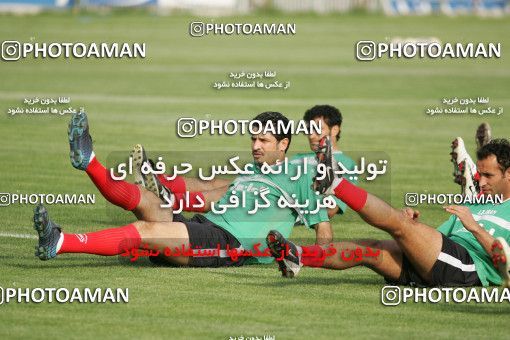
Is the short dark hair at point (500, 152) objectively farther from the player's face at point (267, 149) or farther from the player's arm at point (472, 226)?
the player's face at point (267, 149)

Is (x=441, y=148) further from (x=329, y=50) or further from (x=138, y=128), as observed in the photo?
(x=329, y=50)

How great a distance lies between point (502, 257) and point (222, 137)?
Result: 17.5 metres

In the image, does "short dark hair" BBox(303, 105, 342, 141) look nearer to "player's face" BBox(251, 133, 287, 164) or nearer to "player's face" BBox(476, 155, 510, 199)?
"player's face" BBox(251, 133, 287, 164)

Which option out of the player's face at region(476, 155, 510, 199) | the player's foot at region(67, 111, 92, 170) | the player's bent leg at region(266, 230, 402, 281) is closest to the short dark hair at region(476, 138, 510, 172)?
the player's face at region(476, 155, 510, 199)

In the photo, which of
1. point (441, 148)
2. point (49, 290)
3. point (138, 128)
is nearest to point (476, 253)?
point (49, 290)

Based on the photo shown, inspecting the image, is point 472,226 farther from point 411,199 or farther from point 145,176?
point 411,199

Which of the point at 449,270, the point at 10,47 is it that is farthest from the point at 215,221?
the point at 10,47

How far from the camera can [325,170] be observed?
40.4 feet

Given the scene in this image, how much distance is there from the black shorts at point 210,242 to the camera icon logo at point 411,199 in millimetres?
6234

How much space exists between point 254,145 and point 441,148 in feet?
43.3

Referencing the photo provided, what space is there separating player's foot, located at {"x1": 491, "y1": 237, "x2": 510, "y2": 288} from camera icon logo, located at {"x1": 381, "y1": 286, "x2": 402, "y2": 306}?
1146 millimetres

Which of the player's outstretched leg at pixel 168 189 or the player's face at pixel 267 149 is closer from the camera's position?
the player's outstretched leg at pixel 168 189

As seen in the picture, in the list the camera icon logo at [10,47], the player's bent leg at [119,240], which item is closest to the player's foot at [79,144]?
the player's bent leg at [119,240]

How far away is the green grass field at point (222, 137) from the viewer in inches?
469
